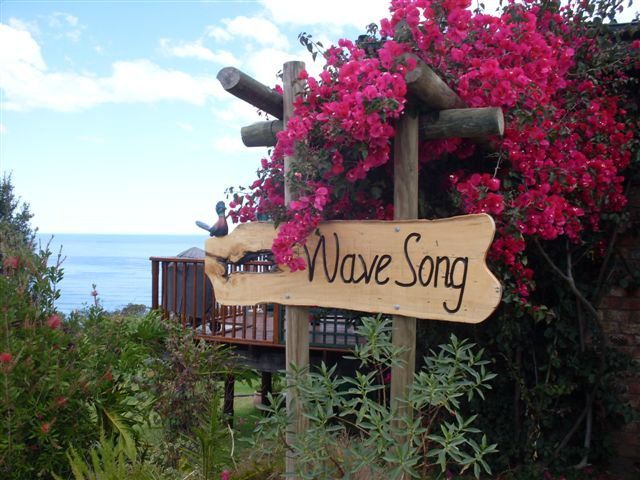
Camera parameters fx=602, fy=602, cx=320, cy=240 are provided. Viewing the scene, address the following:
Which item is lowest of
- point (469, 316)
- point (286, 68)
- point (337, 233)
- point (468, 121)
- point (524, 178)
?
point (469, 316)

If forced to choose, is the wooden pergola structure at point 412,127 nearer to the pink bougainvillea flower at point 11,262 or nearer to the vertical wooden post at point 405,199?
the vertical wooden post at point 405,199

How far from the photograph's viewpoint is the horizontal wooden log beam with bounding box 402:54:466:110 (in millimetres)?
2447

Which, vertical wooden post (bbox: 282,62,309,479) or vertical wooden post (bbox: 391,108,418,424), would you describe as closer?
vertical wooden post (bbox: 391,108,418,424)

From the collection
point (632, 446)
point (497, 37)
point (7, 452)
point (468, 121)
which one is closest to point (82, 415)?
point (7, 452)

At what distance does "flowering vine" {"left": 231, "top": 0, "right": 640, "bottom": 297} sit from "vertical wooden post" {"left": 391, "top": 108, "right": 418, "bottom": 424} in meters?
0.08

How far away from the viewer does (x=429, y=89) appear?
2520 millimetres

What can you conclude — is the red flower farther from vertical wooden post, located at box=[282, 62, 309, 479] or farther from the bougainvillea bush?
vertical wooden post, located at box=[282, 62, 309, 479]

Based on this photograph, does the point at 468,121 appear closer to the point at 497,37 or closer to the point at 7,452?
the point at 497,37

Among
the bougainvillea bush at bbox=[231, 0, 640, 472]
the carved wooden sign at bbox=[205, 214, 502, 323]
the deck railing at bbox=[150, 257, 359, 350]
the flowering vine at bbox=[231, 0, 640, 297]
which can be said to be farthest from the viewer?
the deck railing at bbox=[150, 257, 359, 350]

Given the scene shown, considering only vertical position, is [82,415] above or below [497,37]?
below

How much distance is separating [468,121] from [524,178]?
0.70 m

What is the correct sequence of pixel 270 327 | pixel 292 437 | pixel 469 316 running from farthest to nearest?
pixel 270 327 < pixel 292 437 < pixel 469 316

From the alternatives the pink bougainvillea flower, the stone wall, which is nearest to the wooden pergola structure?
the pink bougainvillea flower

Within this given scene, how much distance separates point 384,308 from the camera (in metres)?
2.62
